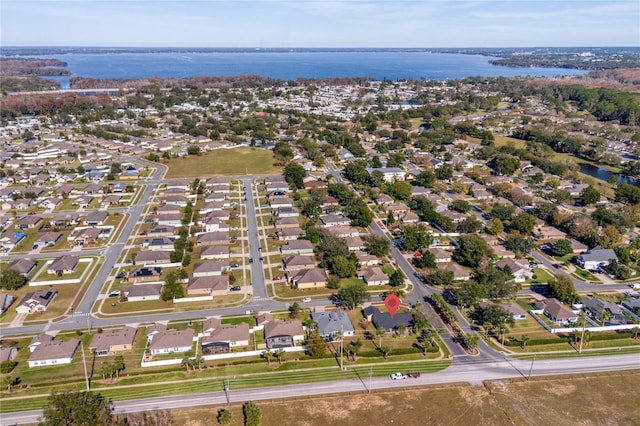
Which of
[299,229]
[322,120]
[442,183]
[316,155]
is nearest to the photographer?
[299,229]

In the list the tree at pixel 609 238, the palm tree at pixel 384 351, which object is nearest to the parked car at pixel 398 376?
the palm tree at pixel 384 351

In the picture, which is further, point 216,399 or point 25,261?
point 25,261

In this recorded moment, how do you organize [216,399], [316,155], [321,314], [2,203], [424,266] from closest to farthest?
[216,399] → [321,314] → [424,266] → [2,203] → [316,155]

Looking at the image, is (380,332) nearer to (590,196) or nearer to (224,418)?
(224,418)

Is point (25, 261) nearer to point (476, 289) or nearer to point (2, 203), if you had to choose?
point (2, 203)

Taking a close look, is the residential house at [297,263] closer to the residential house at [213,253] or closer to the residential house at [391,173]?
the residential house at [213,253]

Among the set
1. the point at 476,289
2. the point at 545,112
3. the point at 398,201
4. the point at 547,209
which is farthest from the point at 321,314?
the point at 545,112
